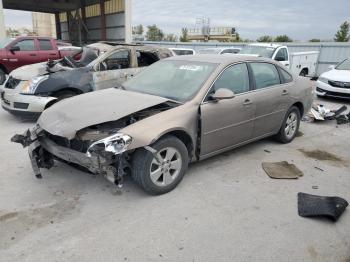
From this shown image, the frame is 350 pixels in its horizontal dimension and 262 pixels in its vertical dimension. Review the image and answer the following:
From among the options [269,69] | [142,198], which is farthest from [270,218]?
[269,69]

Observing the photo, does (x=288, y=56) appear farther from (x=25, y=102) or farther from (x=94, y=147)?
(x=94, y=147)

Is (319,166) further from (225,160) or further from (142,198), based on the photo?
(142,198)

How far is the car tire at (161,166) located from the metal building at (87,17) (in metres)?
17.9

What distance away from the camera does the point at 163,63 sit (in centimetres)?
521

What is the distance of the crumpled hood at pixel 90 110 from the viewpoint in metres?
3.62

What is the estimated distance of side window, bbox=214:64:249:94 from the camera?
4.51m

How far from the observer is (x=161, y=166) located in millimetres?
3820

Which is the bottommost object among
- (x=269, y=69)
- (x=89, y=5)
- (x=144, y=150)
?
(x=144, y=150)

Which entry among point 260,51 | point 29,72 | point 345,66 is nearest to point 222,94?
point 29,72

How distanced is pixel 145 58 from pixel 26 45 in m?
6.16

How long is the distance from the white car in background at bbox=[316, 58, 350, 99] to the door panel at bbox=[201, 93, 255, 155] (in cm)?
637

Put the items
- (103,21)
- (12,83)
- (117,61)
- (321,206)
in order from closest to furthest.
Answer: (321,206), (12,83), (117,61), (103,21)

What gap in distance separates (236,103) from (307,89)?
7.69 feet

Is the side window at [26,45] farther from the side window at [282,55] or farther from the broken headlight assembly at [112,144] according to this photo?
the broken headlight assembly at [112,144]
